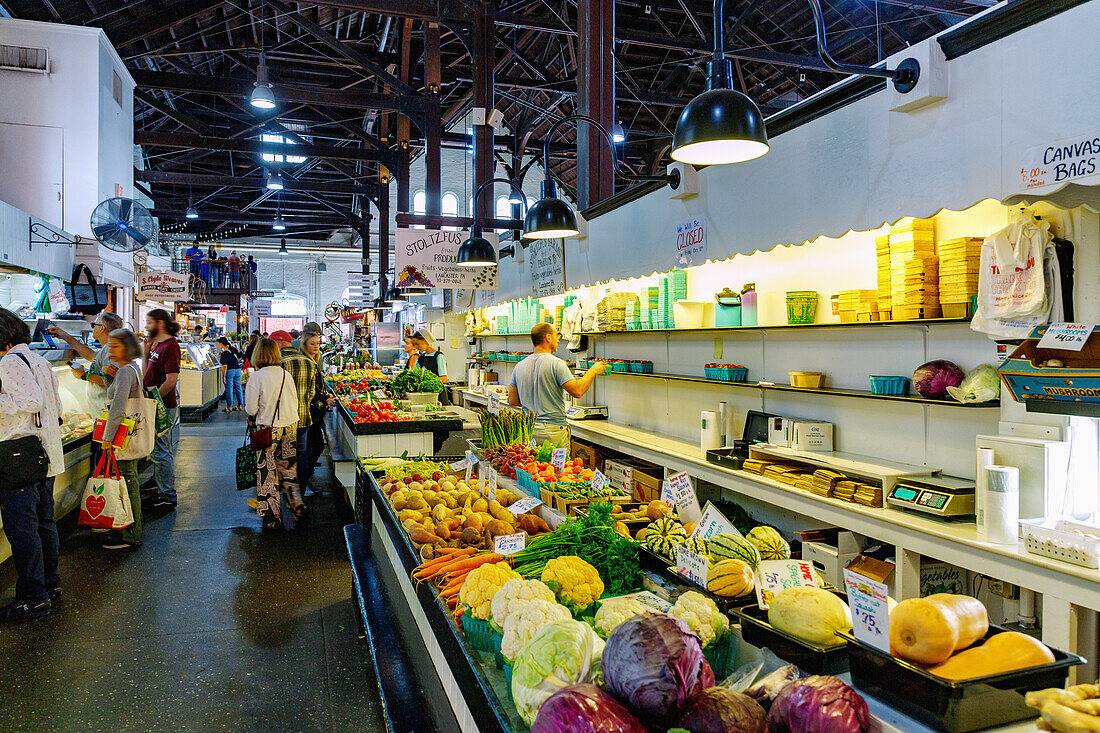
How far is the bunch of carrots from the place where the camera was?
98.7 inches

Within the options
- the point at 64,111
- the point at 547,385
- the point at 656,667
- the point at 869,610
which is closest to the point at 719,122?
the point at 869,610

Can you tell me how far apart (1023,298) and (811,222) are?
125cm

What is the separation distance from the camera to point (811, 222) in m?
4.21

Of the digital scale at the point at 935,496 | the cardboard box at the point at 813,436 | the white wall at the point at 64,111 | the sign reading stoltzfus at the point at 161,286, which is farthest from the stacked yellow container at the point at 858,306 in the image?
the sign reading stoltzfus at the point at 161,286

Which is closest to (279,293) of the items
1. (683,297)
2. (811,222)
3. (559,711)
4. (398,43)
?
(398,43)

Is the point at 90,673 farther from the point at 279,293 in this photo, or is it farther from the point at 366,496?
the point at 279,293

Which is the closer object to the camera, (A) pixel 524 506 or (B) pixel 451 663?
(B) pixel 451 663

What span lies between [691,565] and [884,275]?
9.41 feet

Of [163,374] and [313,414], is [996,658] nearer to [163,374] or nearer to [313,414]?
[313,414]

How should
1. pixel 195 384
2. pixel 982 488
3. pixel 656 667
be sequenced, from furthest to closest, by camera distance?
pixel 195 384, pixel 982 488, pixel 656 667

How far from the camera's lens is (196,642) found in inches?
169

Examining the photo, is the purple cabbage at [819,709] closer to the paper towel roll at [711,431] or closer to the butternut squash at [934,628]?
the butternut squash at [934,628]

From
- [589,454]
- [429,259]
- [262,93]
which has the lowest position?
[589,454]

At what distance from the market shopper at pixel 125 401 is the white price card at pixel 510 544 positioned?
188 inches
